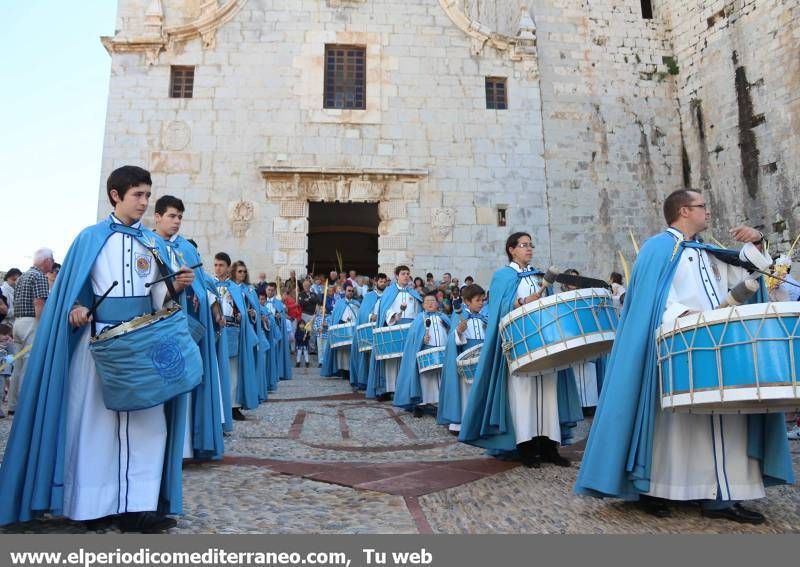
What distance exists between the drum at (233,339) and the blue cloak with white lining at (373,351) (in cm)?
271

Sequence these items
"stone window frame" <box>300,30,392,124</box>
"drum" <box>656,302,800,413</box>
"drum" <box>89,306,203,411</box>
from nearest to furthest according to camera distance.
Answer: "drum" <box>656,302,800,413</box>, "drum" <box>89,306,203,411</box>, "stone window frame" <box>300,30,392,124</box>

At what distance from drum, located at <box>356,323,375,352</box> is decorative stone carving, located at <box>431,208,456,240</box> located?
19.6ft

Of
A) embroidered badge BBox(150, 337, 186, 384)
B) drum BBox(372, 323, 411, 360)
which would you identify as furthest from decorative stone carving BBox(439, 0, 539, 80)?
embroidered badge BBox(150, 337, 186, 384)

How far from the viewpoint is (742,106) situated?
1549 centimetres

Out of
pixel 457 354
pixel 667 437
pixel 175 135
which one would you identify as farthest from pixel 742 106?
pixel 667 437

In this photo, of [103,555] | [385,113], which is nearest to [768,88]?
[385,113]

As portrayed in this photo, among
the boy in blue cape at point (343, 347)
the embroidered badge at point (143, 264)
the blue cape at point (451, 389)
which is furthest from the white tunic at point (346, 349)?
the embroidered badge at point (143, 264)

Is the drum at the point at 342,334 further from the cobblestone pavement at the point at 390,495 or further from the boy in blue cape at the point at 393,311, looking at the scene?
the cobblestone pavement at the point at 390,495

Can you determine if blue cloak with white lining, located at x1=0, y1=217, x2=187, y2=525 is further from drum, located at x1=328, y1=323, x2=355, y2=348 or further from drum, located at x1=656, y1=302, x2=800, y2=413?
drum, located at x1=328, y1=323, x2=355, y2=348

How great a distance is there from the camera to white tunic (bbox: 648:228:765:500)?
10.8 ft

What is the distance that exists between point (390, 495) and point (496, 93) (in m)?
14.4

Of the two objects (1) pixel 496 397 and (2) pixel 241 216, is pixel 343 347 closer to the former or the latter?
(2) pixel 241 216

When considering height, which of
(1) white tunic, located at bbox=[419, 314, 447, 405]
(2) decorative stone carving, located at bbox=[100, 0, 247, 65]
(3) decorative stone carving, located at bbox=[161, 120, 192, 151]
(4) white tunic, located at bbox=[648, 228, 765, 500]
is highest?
(2) decorative stone carving, located at bbox=[100, 0, 247, 65]

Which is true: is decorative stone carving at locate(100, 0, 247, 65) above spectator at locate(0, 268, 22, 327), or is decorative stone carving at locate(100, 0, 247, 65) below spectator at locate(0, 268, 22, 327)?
above
